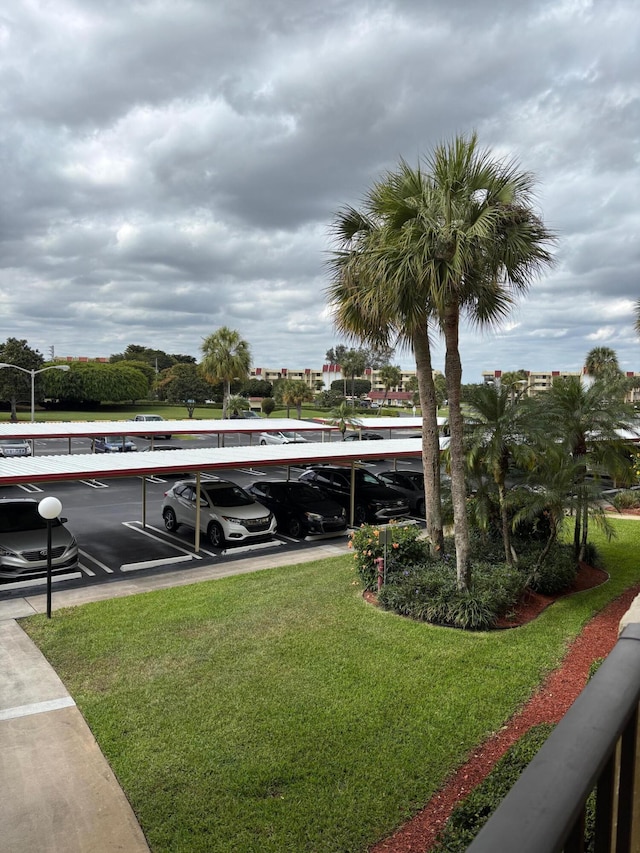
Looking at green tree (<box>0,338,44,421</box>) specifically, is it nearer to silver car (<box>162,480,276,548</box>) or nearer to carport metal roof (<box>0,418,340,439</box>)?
carport metal roof (<box>0,418,340,439</box>)

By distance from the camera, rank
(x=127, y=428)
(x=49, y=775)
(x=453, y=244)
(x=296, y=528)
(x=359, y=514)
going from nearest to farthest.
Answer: (x=49, y=775), (x=453, y=244), (x=296, y=528), (x=359, y=514), (x=127, y=428)

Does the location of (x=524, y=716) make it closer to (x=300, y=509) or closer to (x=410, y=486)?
(x=300, y=509)

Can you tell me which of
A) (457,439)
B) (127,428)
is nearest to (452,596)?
(457,439)

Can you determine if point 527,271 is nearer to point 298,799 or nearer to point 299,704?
point 299,704

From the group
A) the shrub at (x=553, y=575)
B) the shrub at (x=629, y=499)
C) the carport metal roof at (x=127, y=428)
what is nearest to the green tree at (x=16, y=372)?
the carport metal roof at (x=127, y=428)

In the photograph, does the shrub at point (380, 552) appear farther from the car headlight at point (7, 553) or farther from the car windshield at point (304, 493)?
the car headlight at point (7, 553)

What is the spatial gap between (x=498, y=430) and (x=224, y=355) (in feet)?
119

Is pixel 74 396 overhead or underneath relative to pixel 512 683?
overhead

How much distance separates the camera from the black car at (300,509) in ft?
58.3

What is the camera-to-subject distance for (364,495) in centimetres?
2064

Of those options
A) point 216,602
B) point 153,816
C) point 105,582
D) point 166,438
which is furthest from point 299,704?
point 166,438

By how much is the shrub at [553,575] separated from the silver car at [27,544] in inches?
364

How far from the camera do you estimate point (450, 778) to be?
576 cm

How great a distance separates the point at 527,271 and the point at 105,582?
10637 mm
